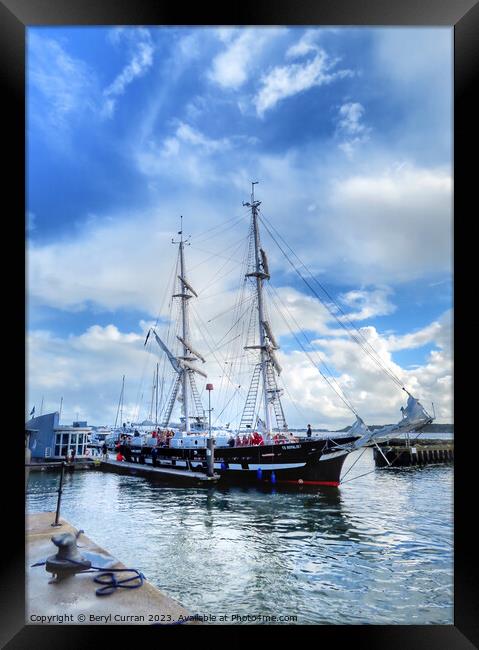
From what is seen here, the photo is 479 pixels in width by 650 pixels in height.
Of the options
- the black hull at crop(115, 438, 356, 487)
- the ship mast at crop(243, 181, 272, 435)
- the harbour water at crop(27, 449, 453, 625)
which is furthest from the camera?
the black hull at crop(115, 438, 356, 487)

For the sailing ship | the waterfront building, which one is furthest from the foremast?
the waterfront building

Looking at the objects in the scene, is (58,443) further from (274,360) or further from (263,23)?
(263,23)

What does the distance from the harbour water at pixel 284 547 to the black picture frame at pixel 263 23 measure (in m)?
0.90

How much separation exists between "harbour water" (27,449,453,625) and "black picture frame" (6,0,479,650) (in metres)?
0.90

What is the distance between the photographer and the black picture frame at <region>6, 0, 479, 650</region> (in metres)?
3.29

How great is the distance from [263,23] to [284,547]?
6.38 metres

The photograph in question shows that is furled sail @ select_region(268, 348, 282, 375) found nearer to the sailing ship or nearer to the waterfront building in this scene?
the sailing ship

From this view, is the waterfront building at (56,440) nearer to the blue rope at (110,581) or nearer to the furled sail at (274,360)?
the furled sail at (274,360)

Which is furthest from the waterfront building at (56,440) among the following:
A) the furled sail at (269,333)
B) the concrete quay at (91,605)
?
the concrete quay at (91,605)

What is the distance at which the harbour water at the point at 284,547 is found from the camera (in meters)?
4.52

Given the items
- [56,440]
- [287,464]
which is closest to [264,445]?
[287,464]
